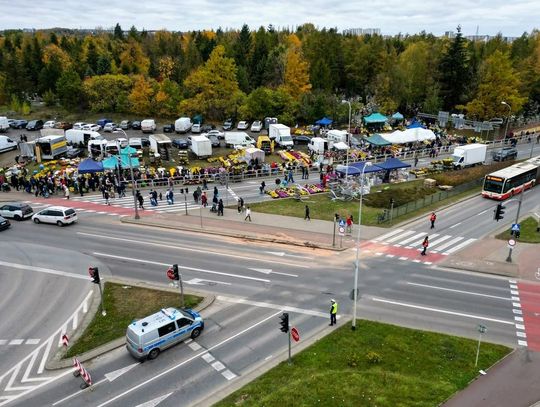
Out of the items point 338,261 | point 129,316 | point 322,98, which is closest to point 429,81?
point 322,98

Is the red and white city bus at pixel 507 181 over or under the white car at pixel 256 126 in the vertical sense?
under

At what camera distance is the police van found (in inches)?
736

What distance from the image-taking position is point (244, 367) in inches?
727

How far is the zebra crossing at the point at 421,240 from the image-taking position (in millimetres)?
31781

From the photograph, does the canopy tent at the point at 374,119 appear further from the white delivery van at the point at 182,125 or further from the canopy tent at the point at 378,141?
the white delivery van at the point at 182,125

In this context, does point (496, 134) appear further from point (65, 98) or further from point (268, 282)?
point (65, 98)

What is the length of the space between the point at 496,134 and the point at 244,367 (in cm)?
6758

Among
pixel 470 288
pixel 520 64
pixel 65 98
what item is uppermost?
pixel 520 64

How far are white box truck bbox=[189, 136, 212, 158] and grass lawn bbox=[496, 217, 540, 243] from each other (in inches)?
1353

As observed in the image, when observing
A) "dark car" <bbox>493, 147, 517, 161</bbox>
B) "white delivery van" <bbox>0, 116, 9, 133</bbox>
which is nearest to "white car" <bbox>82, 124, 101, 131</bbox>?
"white delivery van" <bbox>0, 116, 9, 133</bbox>

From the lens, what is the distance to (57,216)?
34.6 metres

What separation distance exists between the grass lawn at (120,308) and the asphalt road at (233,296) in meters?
1.28

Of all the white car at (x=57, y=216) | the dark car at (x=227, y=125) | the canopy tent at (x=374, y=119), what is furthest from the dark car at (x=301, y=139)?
the white car at (x=57, y=216)

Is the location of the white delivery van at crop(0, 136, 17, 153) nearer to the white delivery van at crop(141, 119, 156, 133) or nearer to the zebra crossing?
the white delivery van at crop(141, 119, 156, 133)
